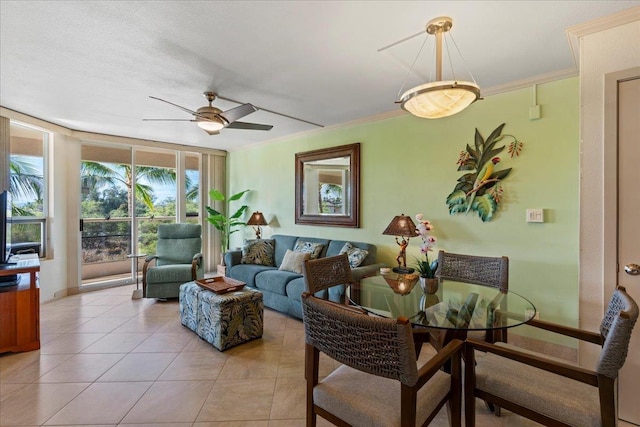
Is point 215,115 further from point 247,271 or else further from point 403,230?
point 247,271

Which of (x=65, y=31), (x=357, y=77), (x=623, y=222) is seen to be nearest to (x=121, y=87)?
(x=65, y=31)

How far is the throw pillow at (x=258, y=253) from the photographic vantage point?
443 cm

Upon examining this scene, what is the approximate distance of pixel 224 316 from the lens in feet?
9.04

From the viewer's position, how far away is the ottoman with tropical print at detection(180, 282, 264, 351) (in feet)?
9.06

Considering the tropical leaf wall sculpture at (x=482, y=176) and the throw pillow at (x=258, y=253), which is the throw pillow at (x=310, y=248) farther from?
the tropical leaf wall sculpture at (x=482, y=176)

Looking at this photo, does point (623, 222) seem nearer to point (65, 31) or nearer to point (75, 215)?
point (65, 31)

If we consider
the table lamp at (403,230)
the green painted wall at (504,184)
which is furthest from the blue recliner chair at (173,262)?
the table lamp at (403,230)

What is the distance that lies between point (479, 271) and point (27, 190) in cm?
540

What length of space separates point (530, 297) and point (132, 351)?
363 cm

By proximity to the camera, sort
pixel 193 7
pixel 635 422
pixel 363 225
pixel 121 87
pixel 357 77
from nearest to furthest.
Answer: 1. pixel 193 7
2. pixel 635 422
3. pixel 357 77
4. pixel 121 87
5. pixel 363 225

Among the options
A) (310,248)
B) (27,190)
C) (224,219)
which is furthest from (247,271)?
(27,190)

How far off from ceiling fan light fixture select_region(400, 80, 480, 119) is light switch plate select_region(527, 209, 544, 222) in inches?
58.5

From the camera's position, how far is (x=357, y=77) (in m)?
2.64

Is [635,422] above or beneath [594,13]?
beneath
